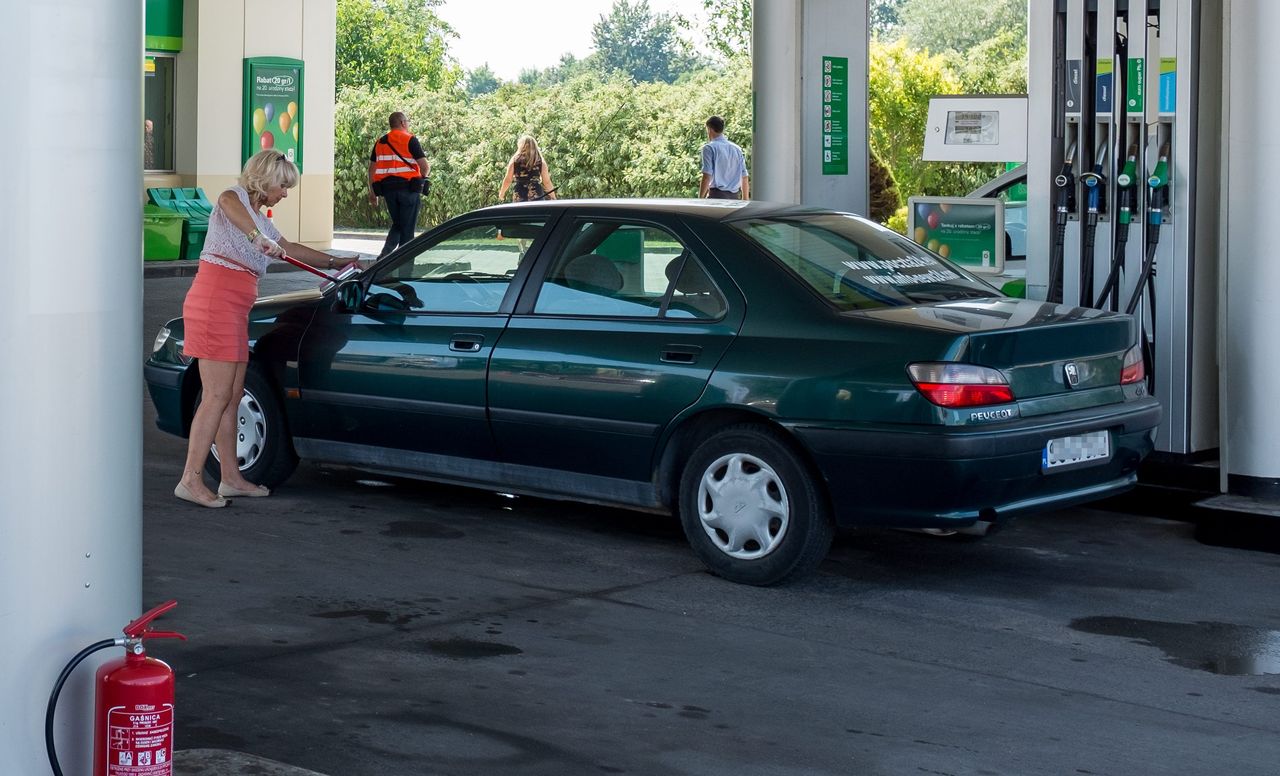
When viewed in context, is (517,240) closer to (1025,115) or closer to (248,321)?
(248,321)

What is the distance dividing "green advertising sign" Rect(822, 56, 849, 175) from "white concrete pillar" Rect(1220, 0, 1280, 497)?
2890mm

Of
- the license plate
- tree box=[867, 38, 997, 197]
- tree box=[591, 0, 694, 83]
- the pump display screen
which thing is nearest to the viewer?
the license plate

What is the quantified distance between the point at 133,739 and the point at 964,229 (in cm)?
742

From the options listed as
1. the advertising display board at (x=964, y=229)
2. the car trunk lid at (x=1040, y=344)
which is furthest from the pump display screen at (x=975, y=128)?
the car trunk lid at (x=1040, y=344)

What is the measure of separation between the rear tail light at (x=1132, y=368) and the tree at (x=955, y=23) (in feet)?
257

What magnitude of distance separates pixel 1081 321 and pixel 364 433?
3222 millimetres

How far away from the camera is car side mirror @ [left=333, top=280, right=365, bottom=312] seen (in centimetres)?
798

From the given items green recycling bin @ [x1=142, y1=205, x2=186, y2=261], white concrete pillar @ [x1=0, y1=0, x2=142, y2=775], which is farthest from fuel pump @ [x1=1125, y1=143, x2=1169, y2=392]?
green recycling bin @ [x1=142, y1=205, x2=186, y2=261]

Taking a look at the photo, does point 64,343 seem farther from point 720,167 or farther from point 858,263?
point 720,167

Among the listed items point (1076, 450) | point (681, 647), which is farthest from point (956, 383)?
point (681, 647)

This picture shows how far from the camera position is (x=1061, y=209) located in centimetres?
875

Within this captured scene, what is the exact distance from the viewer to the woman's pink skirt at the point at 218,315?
798cm

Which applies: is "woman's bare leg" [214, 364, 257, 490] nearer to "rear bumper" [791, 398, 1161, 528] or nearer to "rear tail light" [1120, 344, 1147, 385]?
"rear bumper" [791, 398, 1161, 528]

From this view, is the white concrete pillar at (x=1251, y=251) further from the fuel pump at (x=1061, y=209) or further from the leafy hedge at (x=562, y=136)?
the leafy hedge at (x=562, y=136)
